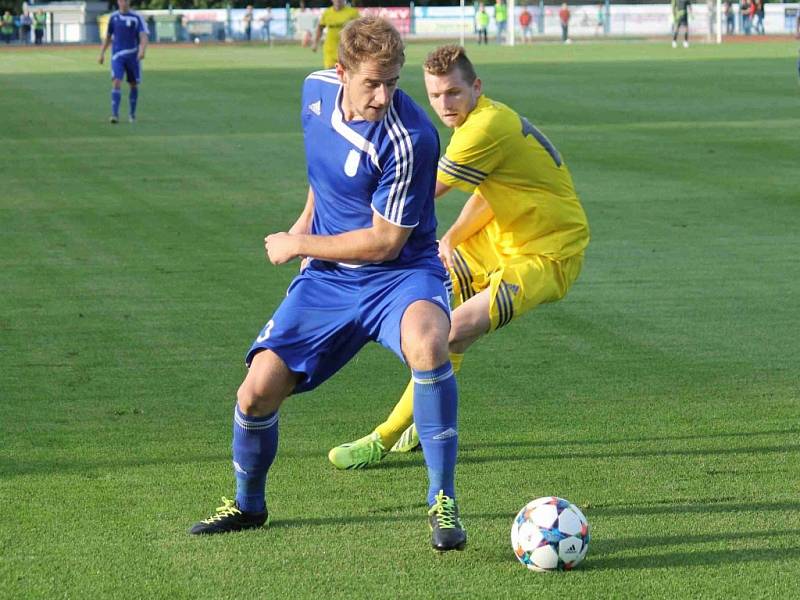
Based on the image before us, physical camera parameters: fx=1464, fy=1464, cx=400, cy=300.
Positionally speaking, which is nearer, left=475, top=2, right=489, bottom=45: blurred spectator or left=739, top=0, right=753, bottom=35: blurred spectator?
left=475, top=2, right=489, bottom=45: blurred spectator

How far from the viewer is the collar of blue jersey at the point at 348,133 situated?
17.2ft

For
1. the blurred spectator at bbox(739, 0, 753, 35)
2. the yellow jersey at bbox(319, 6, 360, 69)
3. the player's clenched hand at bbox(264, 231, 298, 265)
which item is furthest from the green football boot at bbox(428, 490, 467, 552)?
the blurred spectator at bbox(739, 0, 753, 35)

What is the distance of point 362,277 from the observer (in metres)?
5.43

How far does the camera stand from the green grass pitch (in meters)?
5.18

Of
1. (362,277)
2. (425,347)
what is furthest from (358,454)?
(425,347)

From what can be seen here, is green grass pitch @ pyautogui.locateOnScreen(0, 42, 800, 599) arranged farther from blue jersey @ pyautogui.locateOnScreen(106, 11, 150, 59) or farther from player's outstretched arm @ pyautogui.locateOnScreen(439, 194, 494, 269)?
blue jersey @ pyautogui.locateOnScreen(106, 11, 150, 59)

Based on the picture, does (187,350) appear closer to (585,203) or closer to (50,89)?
(585,203)

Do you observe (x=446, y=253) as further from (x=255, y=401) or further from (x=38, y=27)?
(x=38, y=27)

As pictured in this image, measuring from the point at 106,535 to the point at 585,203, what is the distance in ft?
35.0

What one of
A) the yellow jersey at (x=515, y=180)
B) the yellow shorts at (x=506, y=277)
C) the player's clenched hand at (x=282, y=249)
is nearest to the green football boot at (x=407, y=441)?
the yellow shorts at (x=506, y=277)

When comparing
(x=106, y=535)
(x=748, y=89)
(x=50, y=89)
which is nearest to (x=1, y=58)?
(x=50, y=89)

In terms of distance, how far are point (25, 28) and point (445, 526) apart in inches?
3035

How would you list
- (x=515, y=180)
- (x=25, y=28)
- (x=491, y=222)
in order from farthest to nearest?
(x=25, y=28) < (x=491, y=222) < (x=515, y=180)

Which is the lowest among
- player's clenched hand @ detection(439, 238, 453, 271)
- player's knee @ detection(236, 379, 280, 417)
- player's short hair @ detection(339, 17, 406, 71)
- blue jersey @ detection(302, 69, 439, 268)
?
player's knee @ detection(236, 379, 280, 417)
